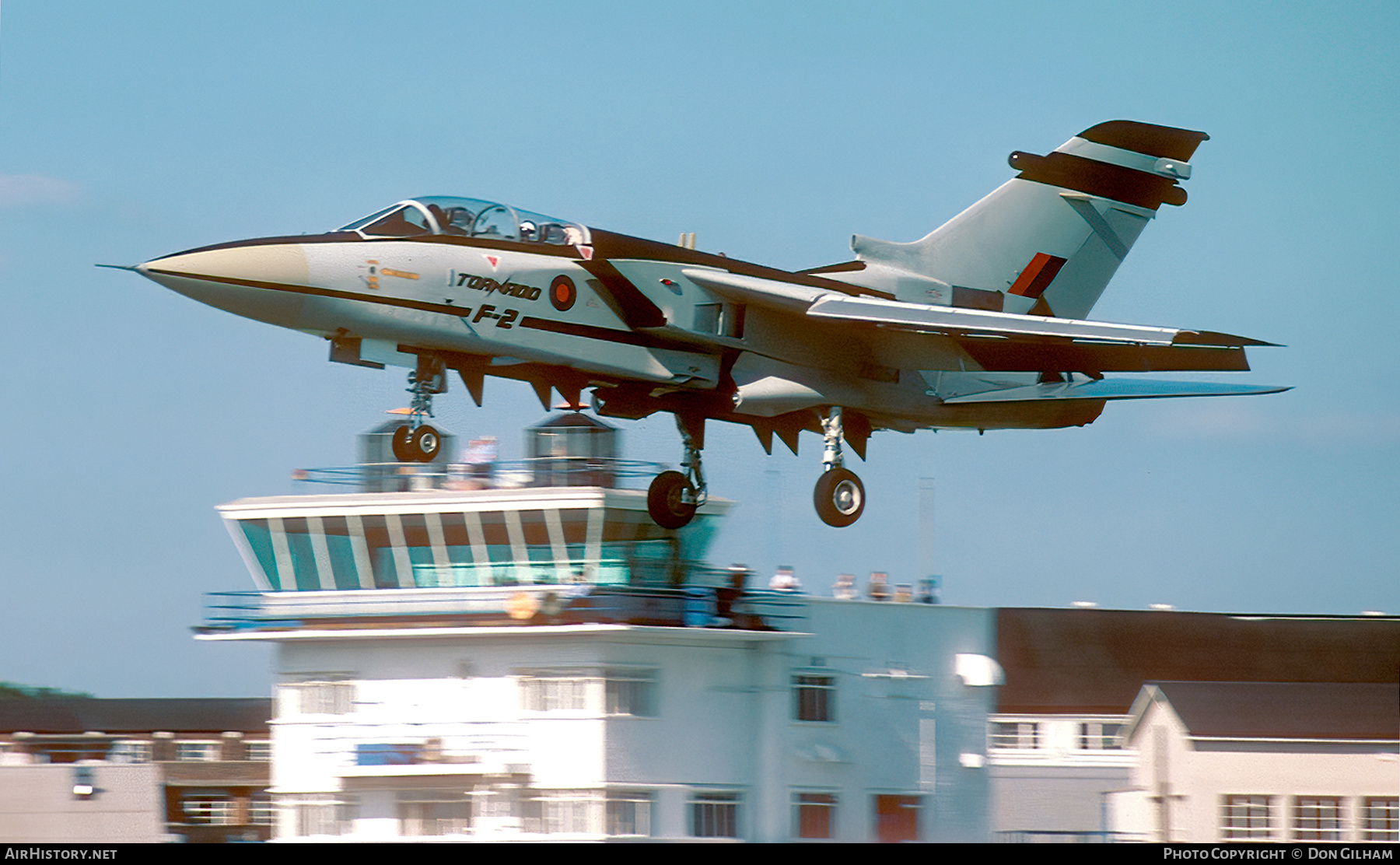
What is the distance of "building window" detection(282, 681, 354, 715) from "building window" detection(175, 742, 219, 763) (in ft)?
73.9

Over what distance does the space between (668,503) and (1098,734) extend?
26.0 metres

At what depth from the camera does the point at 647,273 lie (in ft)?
64.6

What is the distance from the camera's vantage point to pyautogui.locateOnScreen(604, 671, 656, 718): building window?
23.3 m

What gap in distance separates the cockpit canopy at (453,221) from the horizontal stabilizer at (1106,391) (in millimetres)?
6702

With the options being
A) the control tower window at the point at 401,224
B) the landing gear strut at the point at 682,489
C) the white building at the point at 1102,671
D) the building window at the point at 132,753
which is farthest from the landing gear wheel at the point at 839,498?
the white building at the point at 1102,671

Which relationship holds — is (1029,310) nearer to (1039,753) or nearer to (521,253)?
(521,253)

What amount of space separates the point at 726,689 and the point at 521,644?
10.3ft

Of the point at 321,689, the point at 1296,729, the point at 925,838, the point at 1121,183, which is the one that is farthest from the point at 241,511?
the point at 1296,729

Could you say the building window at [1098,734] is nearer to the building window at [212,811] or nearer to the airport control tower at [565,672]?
the airport control tower at [565,672]

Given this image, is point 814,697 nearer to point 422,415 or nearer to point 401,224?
point 422,415

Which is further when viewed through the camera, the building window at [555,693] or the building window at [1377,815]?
the building window at [1377,815]

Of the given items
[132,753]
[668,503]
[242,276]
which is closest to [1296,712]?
[668,503]

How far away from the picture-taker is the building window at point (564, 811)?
73.3ft

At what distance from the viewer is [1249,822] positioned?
83.2ft
